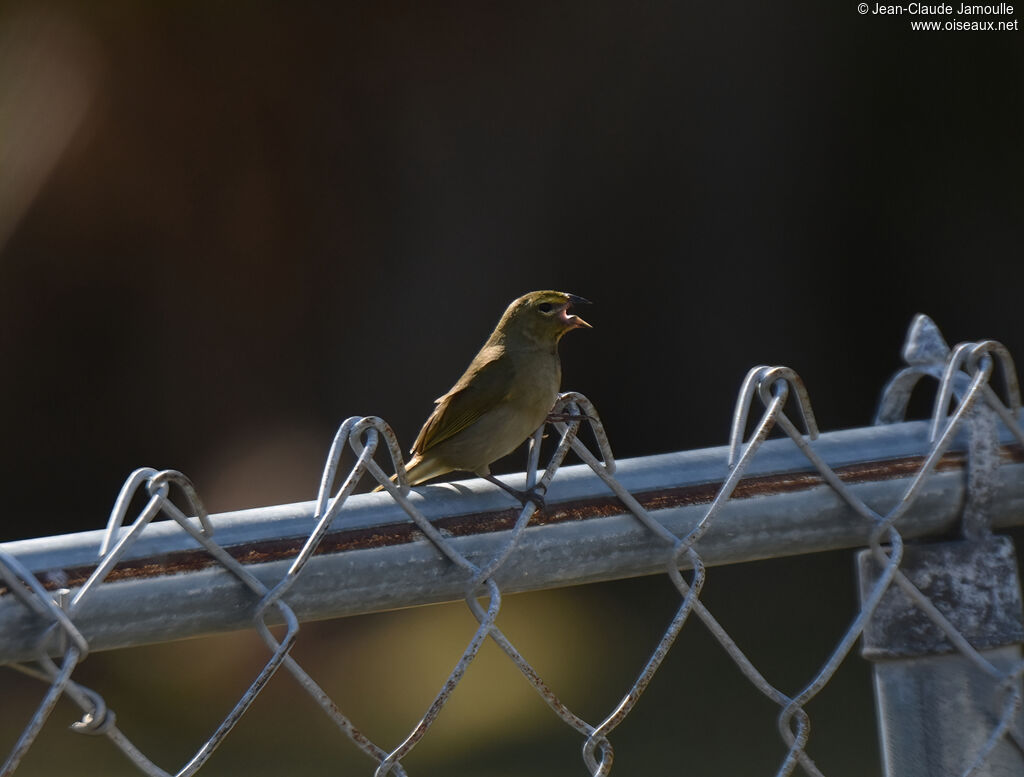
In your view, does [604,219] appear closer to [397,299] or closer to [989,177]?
[397,299]

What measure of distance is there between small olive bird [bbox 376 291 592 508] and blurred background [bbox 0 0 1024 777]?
2393mm

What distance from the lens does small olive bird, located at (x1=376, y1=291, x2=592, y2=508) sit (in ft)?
7.30

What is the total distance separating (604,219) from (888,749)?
4.82m

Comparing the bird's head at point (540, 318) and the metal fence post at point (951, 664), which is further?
the bird's head at point (540, 318)

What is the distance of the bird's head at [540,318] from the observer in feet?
7.82

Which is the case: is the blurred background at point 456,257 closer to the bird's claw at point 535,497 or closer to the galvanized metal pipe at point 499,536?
the galvanized metal pipe at point 499,536

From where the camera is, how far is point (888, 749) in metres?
1.35

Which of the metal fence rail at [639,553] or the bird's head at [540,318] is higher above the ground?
the bird's head at [540,318]

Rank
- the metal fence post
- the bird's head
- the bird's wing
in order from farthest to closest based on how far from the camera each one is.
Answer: the bird's head < the bird's wing < the metal fence post

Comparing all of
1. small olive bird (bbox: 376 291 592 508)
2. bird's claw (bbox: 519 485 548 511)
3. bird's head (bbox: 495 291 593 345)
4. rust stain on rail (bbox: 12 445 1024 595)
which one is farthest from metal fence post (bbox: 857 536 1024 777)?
bird's head (bbox: 495 291 593 345)

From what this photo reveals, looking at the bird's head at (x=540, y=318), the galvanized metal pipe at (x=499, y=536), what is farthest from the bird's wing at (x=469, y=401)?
the galvanized metal pipe at (x=499, y=536)

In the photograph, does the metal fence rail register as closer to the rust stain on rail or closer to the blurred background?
the rust stain on rail

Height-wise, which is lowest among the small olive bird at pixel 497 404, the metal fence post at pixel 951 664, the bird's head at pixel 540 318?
the metal fence post at pixel 951 664

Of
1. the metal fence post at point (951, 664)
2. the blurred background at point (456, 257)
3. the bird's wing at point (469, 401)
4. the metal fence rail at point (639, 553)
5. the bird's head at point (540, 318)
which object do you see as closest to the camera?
the metal fence rail at point (639, 553)
